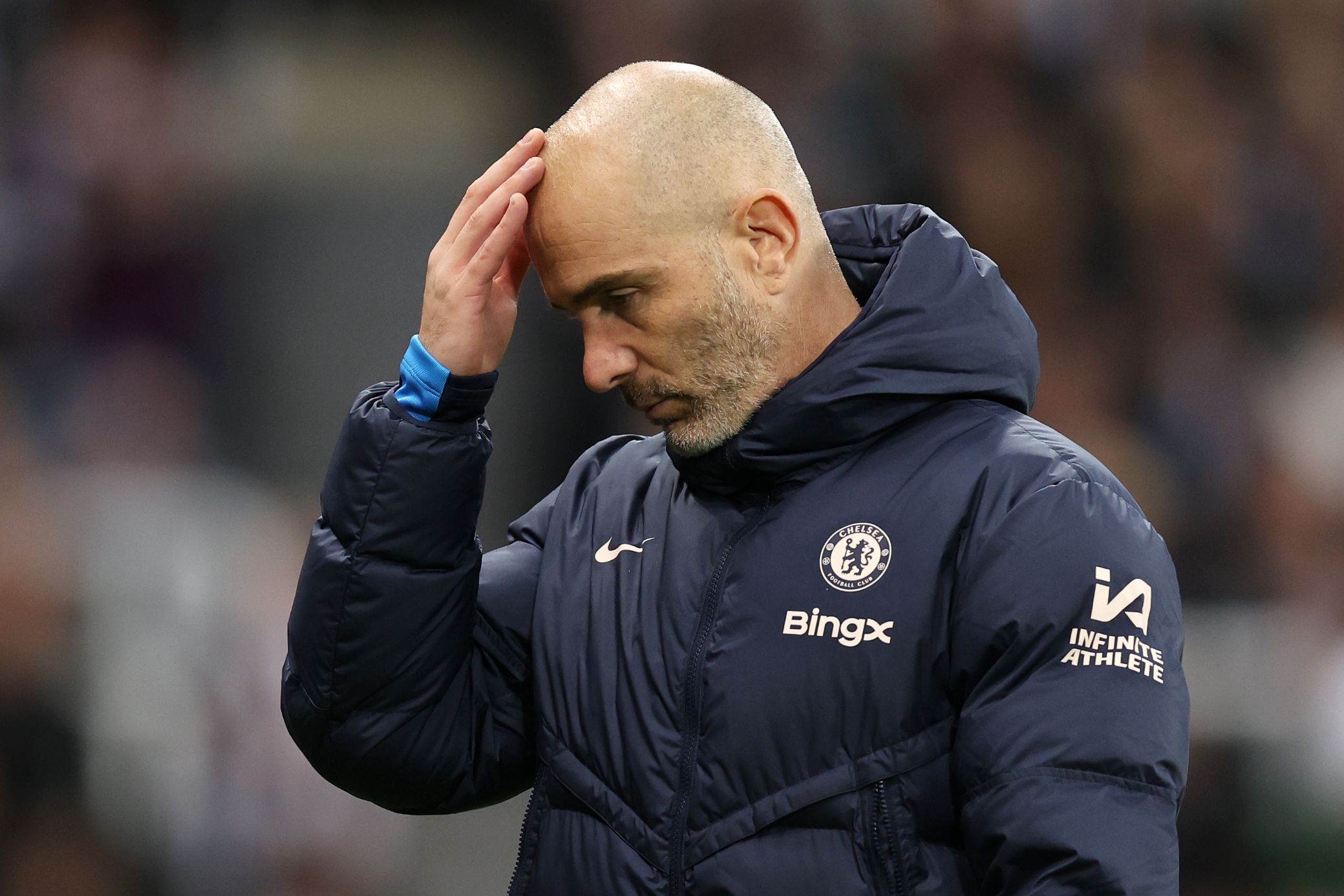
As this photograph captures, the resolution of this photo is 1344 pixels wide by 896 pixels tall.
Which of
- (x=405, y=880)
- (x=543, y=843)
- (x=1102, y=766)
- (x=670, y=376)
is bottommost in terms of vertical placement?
(x=405, y=880)

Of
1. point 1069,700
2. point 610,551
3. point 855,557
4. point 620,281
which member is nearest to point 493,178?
point 620,281

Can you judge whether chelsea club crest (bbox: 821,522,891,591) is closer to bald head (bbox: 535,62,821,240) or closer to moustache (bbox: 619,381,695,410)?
moustache (bbox: 619,381,695,410)

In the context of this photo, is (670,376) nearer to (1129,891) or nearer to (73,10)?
(1129,891)

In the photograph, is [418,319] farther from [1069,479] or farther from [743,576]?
[1069,479]

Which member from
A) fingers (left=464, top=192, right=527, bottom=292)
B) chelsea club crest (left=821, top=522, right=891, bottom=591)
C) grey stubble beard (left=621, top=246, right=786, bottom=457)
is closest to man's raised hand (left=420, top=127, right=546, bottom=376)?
fingers (left=464, top=192, right=527, bottom=292)

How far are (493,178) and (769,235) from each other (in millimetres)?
346

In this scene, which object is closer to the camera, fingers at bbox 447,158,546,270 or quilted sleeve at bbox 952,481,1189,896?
quilted sleeve at bbox 952,481,1189,896

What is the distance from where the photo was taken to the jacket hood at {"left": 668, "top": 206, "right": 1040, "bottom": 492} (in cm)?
196

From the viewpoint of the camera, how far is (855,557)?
1896mm

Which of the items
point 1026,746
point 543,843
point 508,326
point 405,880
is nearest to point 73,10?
point 405,880

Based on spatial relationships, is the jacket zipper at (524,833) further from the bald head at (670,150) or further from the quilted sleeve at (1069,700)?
the bald head at (670,150)

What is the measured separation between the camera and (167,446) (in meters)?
5.22

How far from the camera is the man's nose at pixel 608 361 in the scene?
2068mm

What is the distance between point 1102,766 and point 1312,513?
3918 mm
